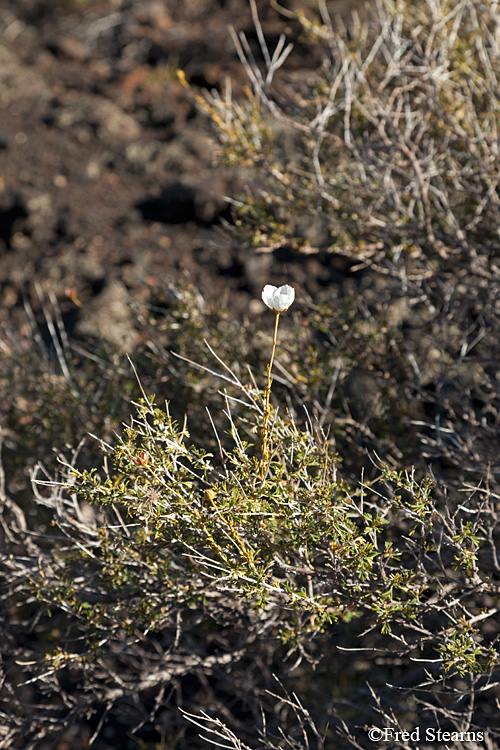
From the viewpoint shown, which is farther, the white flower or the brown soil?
the brown soil

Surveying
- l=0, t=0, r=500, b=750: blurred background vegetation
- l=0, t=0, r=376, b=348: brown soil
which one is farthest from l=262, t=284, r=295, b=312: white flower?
l=0, t=0, r=376, b=348: brown soil

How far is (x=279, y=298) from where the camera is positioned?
1.46 m

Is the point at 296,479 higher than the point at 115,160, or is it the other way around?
the point at 296,479

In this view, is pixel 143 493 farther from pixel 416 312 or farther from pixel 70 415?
pixel 416 312

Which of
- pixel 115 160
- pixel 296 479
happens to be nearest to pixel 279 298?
pixel 296 479

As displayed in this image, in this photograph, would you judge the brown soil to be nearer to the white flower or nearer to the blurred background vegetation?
the blurred background vegetation

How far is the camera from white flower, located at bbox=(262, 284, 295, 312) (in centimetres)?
146

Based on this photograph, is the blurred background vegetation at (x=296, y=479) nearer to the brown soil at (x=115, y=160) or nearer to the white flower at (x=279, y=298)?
the white flower at (x=279, y=298)

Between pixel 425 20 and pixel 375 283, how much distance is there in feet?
4.38

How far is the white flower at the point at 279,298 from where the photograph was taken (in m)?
1.46

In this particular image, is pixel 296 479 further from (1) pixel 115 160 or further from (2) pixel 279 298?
(1) pixel 115 160

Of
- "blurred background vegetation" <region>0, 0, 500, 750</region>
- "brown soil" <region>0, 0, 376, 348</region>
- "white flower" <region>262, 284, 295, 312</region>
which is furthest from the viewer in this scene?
"brown soil" <region>0, 0, 376, 348</region>

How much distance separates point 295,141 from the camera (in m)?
→ 4.39

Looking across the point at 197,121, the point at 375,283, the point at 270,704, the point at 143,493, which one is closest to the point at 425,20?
the point at 375,283
